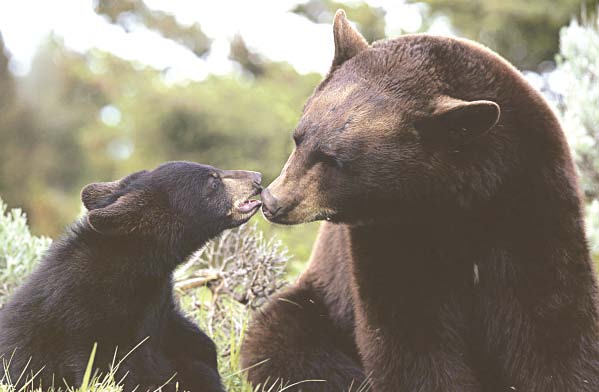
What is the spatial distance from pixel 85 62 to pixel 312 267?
1593 centimetres

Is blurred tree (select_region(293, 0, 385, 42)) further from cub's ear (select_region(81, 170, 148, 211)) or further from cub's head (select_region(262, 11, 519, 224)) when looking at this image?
cub's head (select_region(262, 11, 519, 224))

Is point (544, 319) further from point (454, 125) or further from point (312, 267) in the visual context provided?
point (312, 267)

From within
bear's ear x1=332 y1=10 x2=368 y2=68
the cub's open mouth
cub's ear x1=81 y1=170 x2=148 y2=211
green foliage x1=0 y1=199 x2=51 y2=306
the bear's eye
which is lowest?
green foliage x1=0 y1=199 x2=51 y2=306

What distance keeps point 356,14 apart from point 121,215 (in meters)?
13.2

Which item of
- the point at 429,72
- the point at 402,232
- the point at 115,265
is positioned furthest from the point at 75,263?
the point at 429,72

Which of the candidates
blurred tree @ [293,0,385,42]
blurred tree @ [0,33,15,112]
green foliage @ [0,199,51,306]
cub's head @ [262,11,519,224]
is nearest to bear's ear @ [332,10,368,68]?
cub's head @ [262,11,519,224]

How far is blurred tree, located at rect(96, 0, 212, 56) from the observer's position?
1839 centimetres

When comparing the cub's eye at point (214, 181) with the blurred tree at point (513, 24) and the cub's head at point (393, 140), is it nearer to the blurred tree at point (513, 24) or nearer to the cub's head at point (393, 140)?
the cub's head at point (393, 140)

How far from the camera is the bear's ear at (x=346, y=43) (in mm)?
3459

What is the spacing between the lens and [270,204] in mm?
3232

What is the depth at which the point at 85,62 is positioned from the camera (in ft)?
63.1

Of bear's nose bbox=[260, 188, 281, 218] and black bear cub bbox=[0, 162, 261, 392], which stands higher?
bear's nose bbox=[260, 188, 281, 218]

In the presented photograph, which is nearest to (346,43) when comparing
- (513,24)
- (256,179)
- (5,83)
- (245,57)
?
(256,179)

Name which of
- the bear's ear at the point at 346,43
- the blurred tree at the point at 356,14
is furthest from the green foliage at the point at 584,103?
the blurred tree at the point at 356,14
